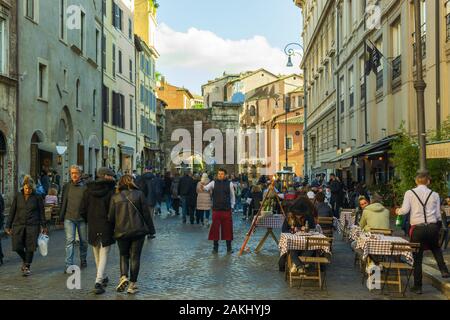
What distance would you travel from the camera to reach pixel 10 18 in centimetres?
2156

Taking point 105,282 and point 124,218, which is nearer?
point 124,218

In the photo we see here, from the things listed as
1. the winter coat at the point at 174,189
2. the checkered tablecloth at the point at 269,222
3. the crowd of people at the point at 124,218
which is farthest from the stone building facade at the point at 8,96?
the checkered tablecloth at the point at 269,222

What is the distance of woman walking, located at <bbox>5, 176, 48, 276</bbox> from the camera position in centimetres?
1027

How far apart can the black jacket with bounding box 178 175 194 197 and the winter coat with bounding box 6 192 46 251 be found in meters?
10.9

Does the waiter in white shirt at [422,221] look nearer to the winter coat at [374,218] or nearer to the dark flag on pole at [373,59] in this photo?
the winter coat at [374,218]

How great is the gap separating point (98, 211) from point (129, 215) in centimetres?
59

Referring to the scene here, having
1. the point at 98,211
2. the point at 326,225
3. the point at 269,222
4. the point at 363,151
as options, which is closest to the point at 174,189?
the point at 363,151

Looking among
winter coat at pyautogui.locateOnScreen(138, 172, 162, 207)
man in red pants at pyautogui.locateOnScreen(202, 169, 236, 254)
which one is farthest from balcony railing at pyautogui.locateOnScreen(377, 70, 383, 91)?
man in red pants at pyautogui.locateOnScreen(202, 169, 236, 254)

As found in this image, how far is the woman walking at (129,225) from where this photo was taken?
8477 millimetres

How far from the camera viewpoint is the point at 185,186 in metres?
21.3

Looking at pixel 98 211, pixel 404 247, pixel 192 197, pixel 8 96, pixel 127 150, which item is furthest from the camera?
pixel 127 150

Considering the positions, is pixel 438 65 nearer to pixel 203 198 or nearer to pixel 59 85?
pixel 203 198
